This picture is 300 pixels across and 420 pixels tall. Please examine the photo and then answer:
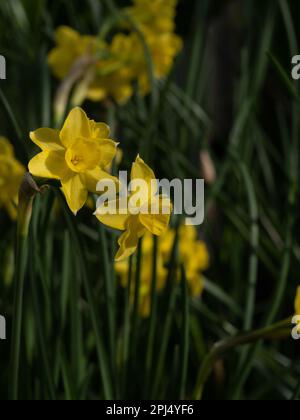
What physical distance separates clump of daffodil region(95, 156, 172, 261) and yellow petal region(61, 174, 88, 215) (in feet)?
0.08

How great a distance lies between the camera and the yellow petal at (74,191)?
22.6 inches

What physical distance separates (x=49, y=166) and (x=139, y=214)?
0.08m

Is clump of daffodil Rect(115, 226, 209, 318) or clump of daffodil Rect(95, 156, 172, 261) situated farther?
clump of daffodil Rect(115, 226, 209, 318)

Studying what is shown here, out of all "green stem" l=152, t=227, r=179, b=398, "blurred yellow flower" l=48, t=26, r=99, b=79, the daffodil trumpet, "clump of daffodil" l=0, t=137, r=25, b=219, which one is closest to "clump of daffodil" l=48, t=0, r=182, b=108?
"blurred yellow flower" l=48, t=26, r=99, b=79

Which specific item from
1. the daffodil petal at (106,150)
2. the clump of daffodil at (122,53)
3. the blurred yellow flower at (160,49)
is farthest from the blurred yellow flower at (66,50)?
the daffodil petal at (106,150)

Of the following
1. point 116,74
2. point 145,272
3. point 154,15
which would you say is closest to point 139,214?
point 145,272

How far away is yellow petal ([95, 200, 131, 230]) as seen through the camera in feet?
1.86

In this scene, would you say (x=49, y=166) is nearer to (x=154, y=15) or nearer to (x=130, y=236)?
(x=130, y=236)

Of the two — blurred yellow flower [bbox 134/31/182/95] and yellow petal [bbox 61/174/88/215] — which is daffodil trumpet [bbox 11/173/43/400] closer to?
yellow petal [bbox 61/174/88/215]

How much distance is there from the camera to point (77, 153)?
586 millimetres

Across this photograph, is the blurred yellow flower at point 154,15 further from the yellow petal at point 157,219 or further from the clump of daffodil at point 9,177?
the yellow petal at point 157,219

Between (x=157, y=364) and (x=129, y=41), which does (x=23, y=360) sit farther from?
(x=129, y=41)

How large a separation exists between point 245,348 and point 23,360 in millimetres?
297
